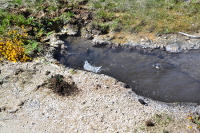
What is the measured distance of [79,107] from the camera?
758 cm

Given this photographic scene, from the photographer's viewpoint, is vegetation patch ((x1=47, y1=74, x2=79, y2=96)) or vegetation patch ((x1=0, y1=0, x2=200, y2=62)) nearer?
Result: vegetation patch ((x1=47, y1=74, x2=79, y2=96))

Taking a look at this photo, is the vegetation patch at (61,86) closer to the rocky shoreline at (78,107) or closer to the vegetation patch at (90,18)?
→ the rocky shoreline at (78,107)

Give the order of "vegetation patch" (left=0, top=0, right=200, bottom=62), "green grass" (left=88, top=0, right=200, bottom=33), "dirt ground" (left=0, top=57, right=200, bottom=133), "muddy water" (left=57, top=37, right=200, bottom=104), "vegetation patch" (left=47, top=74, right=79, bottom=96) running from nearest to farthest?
"dirt ground" (left=0, top=57, right=200, bottom=133) < "vegetation patch" (left=47, top=74, right=79, bottom=96) < "muddy water" (left=57, top=37, right=200, bottom=104) < "vegetation patch" (left=0, top=0, right=200, bottom=62) < "green grass" (left=88, top=0, right=200, bottom=33)

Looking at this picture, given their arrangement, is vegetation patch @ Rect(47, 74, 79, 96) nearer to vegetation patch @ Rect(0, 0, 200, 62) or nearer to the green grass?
vegetation patch @ Rect(0, 0, 200, 62)

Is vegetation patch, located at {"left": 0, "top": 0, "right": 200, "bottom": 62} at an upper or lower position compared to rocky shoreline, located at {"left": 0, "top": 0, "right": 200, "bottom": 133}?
upper

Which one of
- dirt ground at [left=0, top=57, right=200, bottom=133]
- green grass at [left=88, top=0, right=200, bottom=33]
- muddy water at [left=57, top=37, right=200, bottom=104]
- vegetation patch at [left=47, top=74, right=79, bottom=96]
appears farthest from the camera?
green grass at [left=88, top=0, right=200, bottom=33]

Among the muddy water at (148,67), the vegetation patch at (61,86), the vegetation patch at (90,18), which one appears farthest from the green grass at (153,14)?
the vegetation patch at (61,86)

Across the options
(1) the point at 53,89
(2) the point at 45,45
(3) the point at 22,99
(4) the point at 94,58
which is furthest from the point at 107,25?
(3) the point at 22,99

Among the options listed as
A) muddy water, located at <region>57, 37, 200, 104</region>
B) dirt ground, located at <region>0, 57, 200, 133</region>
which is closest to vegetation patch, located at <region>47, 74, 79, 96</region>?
dirt ground, located at <region>0, 57, 200, 133</region>

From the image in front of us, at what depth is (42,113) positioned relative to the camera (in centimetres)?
726

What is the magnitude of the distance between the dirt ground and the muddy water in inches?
31.8

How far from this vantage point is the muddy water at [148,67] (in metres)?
8.98

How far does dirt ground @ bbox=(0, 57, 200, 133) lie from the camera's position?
267 inches

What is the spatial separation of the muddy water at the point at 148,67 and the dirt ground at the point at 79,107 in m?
0.81
